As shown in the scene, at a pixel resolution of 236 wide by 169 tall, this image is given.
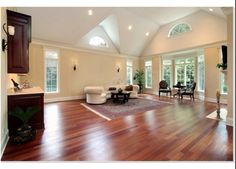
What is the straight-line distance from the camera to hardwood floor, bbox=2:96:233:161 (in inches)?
82.4

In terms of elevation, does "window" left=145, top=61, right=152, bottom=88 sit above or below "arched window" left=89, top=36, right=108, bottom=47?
below

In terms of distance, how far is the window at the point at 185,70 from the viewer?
8102 millimetres

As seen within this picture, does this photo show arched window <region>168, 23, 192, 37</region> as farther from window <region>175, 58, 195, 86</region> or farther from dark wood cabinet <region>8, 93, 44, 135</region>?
dark wood cabinet <region>8, 93, 44, 135</region>

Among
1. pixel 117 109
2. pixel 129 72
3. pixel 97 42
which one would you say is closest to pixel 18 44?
pixel 117 109

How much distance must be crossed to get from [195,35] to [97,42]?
5.13 metres

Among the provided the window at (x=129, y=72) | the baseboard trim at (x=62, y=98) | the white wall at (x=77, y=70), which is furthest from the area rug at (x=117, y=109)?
the window at (x=129, y=72)

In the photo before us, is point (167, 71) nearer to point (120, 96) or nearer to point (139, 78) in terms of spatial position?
point (139, 78)

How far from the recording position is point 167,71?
928 cm

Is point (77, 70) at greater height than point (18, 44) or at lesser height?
lesser

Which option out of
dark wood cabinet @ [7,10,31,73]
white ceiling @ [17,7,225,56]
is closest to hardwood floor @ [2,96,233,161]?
dark wood cabinet @ [7,10,31,73]

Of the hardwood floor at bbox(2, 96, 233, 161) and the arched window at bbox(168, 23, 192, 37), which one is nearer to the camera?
the hardwood floor at bbox(2, 96, 233, 161)

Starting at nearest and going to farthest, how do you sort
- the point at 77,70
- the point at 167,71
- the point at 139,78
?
the point at 77,70
the point at 167,71
the point at 139,78

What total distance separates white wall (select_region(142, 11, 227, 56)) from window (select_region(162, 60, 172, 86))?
2.91 ft

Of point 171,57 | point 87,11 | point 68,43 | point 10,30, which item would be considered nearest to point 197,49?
point 171,57
